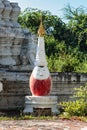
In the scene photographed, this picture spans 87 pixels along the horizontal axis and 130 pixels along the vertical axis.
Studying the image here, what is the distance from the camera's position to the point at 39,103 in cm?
1084

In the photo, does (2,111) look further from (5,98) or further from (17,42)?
(17,42)

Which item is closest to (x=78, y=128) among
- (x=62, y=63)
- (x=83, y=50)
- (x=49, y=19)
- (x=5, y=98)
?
(x=5, y=98)

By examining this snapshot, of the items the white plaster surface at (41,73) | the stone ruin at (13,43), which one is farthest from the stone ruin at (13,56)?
the white plaster surface at (41,73)

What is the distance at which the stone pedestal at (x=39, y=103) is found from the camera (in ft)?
35.6

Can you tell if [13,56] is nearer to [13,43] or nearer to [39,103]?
[13,43]

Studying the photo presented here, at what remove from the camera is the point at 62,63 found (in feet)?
50.2

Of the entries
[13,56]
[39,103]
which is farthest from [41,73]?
[13,56]

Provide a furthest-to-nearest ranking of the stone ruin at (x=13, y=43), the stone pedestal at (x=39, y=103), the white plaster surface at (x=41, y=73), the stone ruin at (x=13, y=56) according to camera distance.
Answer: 1. the stone ruin at (x=13, y=43)
2. the stone ruin at (x=13, y=56)
3. the white plaster surface at (x=41, y=73)
4. the stone pedestal at (x=39, y=103)

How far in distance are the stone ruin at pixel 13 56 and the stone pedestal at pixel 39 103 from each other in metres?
1.03

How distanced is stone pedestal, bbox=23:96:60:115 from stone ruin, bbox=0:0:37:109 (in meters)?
1.03

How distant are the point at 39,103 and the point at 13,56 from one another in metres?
3.41

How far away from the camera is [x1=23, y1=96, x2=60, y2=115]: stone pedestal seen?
428 inches

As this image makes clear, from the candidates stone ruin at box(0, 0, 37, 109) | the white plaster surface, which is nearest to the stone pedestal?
the white plaster surface

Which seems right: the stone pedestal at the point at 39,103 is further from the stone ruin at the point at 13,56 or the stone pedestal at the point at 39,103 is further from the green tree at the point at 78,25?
the green tree at the point at 78,25
